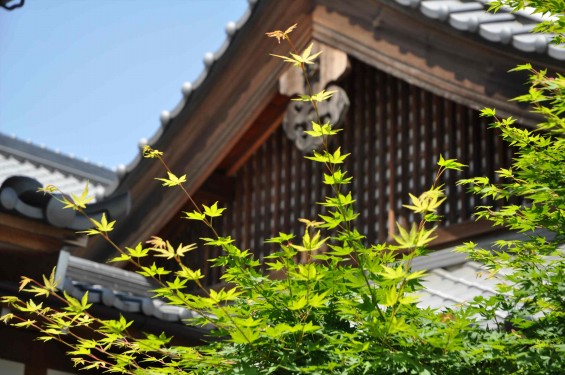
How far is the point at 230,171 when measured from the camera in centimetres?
1059

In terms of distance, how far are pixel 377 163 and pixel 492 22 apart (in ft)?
6.11

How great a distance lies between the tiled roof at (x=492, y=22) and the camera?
7.24 metres

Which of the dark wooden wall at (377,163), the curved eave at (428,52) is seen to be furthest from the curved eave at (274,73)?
the dark wooden wall at (377,163)

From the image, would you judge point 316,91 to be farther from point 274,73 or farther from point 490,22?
point 490,22

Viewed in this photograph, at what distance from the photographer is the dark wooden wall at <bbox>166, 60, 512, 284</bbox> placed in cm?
855

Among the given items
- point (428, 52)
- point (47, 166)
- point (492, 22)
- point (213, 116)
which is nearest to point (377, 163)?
point (428, 52)

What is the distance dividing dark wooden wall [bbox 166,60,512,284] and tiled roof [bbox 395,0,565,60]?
870mm

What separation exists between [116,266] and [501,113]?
15.8 ft

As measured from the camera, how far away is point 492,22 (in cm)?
783

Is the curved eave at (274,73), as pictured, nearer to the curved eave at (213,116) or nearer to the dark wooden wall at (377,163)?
the curved eave at (213,116)

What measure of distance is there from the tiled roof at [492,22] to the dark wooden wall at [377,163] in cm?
87

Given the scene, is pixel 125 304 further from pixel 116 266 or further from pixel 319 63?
pixel 116 266

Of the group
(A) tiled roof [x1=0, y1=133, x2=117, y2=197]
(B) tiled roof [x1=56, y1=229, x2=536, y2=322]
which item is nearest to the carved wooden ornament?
(B) tiled roof [x1=56, y1=229, x2=536, y2=322]

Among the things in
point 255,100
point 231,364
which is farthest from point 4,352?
point 231,364
